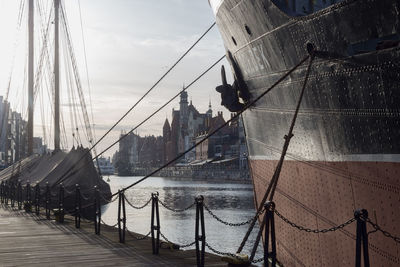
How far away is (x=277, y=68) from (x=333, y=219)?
270 cm

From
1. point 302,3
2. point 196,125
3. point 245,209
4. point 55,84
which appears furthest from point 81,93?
point 196,125

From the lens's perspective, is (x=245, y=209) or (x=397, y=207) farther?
(x=245, y=209)

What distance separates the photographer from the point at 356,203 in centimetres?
592

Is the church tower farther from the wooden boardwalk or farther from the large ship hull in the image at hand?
the large ship hull

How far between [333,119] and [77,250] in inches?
219

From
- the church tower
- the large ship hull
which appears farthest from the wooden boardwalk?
the church tower

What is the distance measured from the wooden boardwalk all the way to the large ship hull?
177cm

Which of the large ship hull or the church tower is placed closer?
the large ship hull

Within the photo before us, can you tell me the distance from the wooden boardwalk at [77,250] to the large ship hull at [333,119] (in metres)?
1.77

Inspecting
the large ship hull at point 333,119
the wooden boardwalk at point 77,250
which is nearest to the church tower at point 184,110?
the wooden boardwalk at point 77,250

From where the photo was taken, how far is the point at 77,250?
29.1 ft

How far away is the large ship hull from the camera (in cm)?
537

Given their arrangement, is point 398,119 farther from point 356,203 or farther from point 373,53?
point 356,203

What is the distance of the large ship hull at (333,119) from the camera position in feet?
17.6
